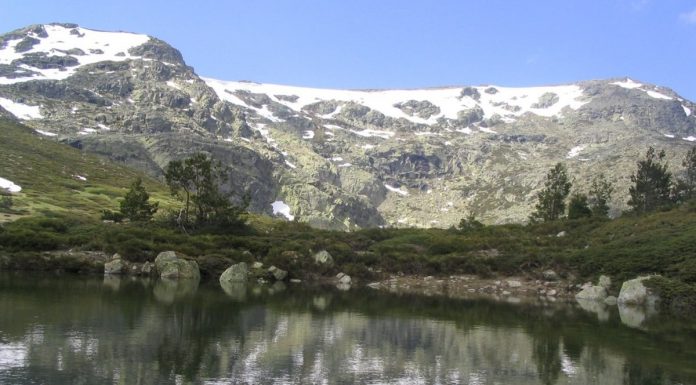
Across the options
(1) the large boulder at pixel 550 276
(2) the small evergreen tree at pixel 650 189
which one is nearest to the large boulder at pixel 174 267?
(1) the large boulder at pixel 550 276

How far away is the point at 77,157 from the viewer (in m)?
162

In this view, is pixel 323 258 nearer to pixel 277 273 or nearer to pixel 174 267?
pixel 277 273

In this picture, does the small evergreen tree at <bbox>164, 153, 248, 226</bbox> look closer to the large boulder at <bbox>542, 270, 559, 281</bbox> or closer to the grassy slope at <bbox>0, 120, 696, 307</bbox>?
the grassy slope at <bbox>0, 120, 696, 307</bbox>

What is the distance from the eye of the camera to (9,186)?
104 metres

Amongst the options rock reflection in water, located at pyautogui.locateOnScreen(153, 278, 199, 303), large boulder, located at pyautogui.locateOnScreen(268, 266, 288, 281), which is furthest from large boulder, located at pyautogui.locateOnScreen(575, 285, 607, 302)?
rock reflection in water, located at pyautogui.locateOnScreen(153, 278, 199, 303)

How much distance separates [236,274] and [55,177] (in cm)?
9048

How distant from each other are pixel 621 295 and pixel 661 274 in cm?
538

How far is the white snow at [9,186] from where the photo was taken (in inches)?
4000

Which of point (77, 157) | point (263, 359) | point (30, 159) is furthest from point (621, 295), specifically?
point (77, 157)

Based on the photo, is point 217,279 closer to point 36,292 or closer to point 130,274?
point 130,274

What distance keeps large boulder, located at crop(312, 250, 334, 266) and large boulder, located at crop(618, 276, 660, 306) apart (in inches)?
1105

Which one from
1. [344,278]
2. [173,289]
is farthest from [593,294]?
[173,289]

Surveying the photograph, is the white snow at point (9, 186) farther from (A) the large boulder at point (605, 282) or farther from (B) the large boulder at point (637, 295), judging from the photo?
(B) the large boulder at point (637, 295)

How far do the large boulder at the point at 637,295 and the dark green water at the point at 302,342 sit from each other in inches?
481
